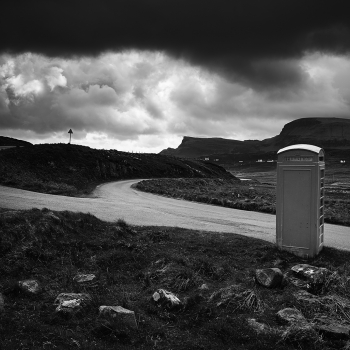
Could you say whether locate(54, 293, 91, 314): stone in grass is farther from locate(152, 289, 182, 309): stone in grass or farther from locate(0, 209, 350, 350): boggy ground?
locate(152, 289, 182, 309): stone in grass

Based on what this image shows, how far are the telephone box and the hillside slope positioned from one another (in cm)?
1928

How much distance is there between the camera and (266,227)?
48.5 feet

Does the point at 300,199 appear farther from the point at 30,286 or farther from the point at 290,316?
the point at 30,286

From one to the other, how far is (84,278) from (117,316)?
2253 millimetres

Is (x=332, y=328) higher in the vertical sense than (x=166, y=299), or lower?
lower

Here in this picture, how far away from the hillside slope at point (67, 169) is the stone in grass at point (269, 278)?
66.2 feet

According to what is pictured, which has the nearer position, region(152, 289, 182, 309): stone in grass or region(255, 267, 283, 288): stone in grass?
region(152, 289, 182, 309): stone in grass

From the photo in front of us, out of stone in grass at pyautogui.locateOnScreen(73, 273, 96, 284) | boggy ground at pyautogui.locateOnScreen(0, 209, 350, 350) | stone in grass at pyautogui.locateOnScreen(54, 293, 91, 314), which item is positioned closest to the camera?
boggy ground at pyautogui.locateOnScreen(0, 209, 350, 350)

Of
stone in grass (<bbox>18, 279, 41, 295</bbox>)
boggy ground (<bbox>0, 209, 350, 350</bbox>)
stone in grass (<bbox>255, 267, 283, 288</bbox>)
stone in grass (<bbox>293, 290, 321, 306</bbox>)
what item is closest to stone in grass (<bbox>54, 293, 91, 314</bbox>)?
boggy ground (<bbox>0, 209, 350, 350</bbox>)

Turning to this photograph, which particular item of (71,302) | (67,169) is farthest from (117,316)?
(67,169)

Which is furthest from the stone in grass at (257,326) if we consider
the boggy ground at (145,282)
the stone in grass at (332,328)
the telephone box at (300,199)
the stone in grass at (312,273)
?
the telephone box at (300,199)

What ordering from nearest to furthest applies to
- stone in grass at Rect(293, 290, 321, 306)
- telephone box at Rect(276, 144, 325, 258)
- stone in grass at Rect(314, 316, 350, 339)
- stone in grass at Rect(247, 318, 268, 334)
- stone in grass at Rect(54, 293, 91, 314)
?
stone in grass at Rect(314, 316, 350, 339) < stone in grass at Rect(247, 318, 268, 334) < stone in grass at Rect(54, 293, 91, 314) < stone in grass at Rect(293, 290, 321, 306) < telephone box at Rect(276, 144, 325, 258)

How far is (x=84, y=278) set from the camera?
8.12 metres

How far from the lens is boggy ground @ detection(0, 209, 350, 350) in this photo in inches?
226
